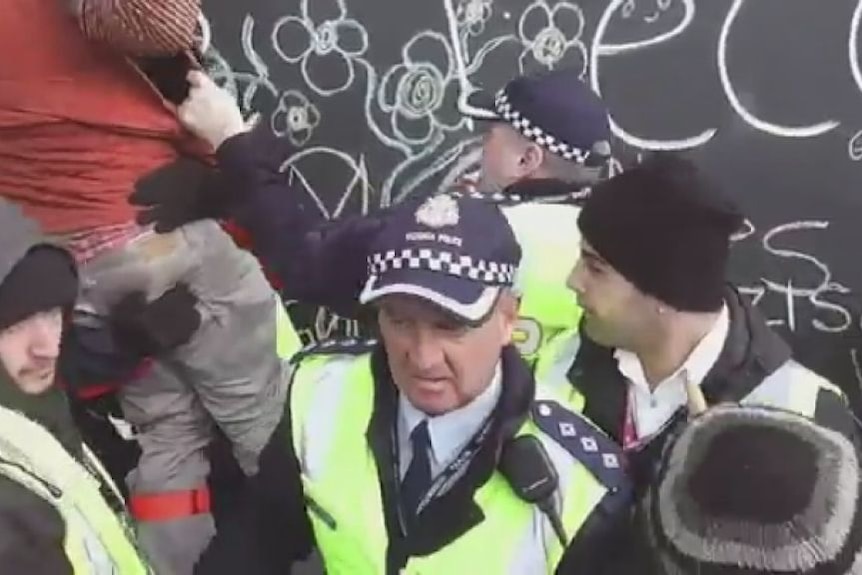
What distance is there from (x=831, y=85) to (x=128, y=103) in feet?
6.69

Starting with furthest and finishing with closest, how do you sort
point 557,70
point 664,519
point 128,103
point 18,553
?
point 557,70 < point 128,103 < point 664,519 < point 18,553

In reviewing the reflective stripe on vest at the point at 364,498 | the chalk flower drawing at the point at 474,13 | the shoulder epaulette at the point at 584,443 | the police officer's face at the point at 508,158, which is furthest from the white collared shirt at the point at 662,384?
the chalk flower drawing at the point at 474,13

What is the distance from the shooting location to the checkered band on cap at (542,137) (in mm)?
3830

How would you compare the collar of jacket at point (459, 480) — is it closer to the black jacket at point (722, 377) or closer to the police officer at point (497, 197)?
the black jacket at point (722, 377)

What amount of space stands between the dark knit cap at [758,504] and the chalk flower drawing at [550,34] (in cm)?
246

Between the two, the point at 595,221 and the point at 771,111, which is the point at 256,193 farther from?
the point at 771,111

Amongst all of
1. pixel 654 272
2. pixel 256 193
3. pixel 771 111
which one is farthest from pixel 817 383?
pixel 771 111

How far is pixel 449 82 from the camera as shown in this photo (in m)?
4.67

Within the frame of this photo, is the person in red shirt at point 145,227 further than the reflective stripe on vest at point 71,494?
Yes

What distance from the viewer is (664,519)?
225 centimetres

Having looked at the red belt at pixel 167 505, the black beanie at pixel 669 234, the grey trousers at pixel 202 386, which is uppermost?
the black beanie at pixel 669 234

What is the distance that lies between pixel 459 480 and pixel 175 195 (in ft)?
4.12

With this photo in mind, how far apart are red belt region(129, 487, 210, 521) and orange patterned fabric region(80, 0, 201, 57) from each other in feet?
3.22

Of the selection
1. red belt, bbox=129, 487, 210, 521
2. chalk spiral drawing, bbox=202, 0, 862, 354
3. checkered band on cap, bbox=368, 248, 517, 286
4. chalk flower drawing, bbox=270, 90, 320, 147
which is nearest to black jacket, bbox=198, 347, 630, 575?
checkered band on cap, bbox=368, 248, 517, 286
